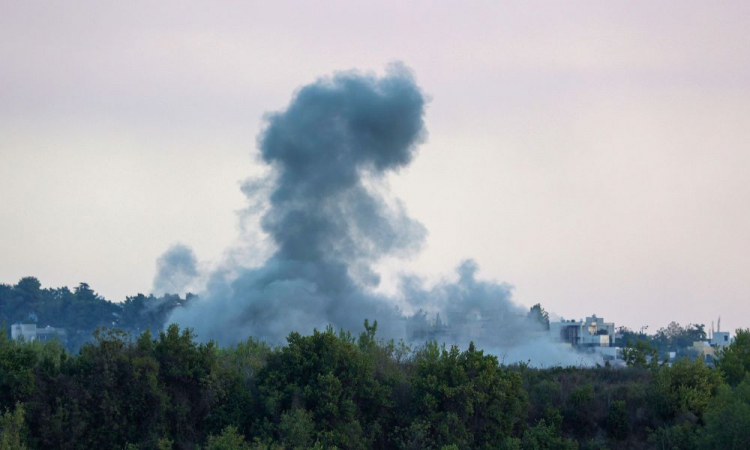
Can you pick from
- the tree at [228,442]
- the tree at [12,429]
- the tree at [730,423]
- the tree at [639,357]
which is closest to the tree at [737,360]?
the tree at [639,357]

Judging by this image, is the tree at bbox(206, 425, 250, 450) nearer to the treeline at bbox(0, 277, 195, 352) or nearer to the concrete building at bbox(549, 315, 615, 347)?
the concrete building at bbox(549, 315, 615, 347)

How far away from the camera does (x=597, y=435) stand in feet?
135

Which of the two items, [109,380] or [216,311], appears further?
[216,311]

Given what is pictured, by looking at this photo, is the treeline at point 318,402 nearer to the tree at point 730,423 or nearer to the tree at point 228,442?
the tree at point 730,423

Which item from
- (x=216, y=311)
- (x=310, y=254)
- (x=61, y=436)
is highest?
(x=310, y=254)

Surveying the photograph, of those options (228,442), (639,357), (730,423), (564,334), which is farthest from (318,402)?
(564,334)

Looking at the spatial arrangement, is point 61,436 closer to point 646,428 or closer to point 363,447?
point 363,447

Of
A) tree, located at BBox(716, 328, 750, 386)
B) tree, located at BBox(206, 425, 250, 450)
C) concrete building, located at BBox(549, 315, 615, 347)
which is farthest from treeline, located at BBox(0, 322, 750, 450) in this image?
concrete building, located at BBox(549, 315, 615, 347)

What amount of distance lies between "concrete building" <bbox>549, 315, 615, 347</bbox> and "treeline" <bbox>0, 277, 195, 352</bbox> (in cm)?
3890

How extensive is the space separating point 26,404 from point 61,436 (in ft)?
5.45

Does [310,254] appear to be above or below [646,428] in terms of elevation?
above

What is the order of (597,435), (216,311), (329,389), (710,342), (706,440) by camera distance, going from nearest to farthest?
(706,440) → (329,389) → (597,435) → (216,311) → (710,342)

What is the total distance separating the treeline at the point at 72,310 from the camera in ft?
371

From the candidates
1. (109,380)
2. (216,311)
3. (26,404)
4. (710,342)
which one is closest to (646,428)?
(109,380)
